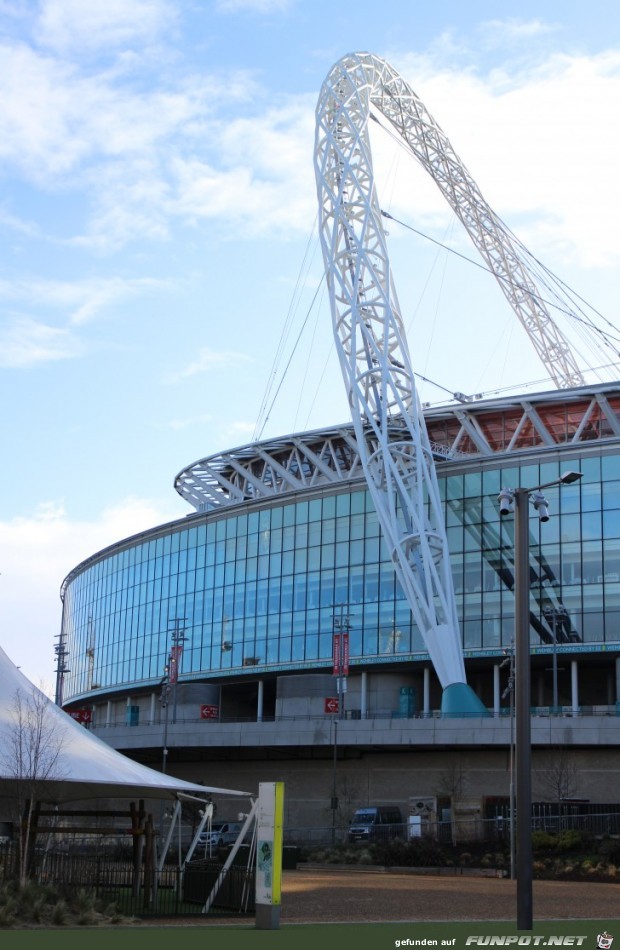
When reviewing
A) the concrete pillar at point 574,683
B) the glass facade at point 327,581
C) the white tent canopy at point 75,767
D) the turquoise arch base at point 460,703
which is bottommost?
the white tent canopy at point 75,767

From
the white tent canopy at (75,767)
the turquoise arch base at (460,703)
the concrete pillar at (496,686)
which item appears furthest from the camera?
the concrete pillar at (496,686)

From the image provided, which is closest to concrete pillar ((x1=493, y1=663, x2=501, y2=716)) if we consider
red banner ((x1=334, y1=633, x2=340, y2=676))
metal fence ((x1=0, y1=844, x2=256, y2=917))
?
red banner ((x1=334, y1=633, x2=340, y2=676))

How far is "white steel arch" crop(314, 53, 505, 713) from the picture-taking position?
7688 centimetres

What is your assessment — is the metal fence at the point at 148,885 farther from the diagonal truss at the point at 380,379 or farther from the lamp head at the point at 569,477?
the diagonal truss at the point at 380,379

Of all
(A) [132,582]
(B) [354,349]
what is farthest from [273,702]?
(B) [354,349]

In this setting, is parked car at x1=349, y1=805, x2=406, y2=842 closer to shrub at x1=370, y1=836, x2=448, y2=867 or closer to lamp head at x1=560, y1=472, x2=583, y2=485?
shrub at x1=370, y1=836, x2=448, y2=867

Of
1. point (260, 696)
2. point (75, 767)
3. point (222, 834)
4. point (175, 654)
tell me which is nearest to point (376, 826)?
point (222, 834)

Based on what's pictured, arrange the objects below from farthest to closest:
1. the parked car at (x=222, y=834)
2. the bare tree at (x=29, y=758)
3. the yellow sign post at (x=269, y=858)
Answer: the parked car at (x=222, y=834) → the bare tree at (x=29, y=758) → the yellow sign post at (x=269, y=858)

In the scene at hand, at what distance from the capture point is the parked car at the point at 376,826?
194 feet

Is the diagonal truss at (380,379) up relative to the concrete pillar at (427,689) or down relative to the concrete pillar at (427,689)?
up

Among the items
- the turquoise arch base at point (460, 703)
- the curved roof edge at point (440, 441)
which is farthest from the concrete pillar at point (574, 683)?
the curved roof edge at point (440, 441)

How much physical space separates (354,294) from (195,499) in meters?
32.4

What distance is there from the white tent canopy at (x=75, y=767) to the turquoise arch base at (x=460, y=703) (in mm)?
40566

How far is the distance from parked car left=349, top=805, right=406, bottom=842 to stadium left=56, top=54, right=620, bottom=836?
360cm
